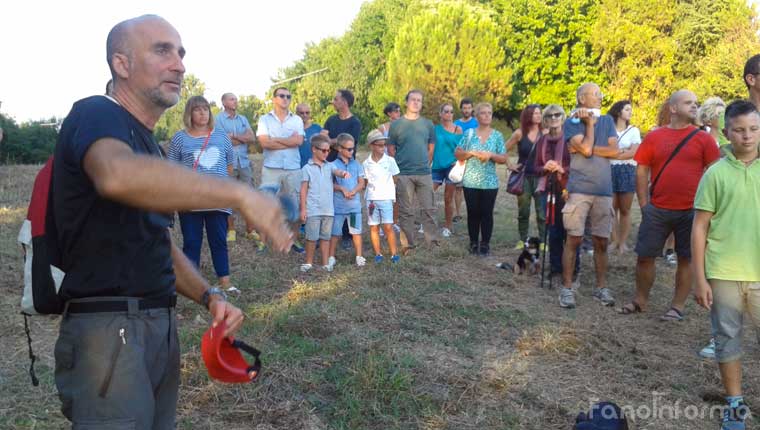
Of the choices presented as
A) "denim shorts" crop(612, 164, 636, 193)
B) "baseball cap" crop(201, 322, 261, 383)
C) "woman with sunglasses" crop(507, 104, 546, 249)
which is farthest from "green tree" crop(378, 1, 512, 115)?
Result: "baseball cap" crop(201, 322, 261, 383)

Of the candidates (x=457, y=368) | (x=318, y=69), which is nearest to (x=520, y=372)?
(x=457, y=368)

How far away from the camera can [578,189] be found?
694 centimetres

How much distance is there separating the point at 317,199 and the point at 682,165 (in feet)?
12.9

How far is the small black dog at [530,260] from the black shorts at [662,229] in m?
1.68

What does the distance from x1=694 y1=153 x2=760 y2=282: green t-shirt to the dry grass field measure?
3.21 feet

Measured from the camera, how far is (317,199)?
7969mm

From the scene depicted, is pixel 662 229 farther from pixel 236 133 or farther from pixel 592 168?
pixel 236 133

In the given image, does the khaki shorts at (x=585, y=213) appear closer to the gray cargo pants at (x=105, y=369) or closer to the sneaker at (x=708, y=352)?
the sneaker at (x=708, y=352)

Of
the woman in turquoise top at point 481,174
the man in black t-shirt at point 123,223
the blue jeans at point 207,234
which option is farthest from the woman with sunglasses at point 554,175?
the man in black t-shirt at point 123,223

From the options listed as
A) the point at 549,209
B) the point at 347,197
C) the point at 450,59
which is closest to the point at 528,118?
the point at 549,209

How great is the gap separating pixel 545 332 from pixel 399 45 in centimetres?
3037

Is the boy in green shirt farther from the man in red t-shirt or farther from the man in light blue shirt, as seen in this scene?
the man in light blue shirt

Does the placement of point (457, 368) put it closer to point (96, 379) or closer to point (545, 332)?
point (545, 332)

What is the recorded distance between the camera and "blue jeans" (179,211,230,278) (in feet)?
21.1
